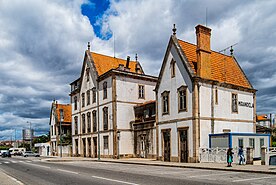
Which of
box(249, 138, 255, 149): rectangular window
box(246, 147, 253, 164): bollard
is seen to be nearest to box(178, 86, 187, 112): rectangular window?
box(249, 138, 255, 149): rectangular window

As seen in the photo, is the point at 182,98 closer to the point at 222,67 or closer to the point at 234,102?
the point at 234,102

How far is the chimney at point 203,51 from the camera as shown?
2855 centimetres

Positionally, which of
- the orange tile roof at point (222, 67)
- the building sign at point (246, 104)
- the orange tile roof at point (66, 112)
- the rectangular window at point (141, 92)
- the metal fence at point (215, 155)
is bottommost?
the metal fence at point (215, 155)

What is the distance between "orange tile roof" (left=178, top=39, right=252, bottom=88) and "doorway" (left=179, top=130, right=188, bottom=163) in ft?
19.5

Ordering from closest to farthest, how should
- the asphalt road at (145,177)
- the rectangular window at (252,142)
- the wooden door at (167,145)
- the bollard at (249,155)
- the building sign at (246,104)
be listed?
the asphalt road at (145,177) → the bollard at (249,155) → the rectangular window at (252,142) → the wooden door at (167,145) → the building sign at (246,104)

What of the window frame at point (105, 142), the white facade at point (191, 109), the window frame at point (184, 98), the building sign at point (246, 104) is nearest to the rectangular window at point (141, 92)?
the window frame at point (105, 142)

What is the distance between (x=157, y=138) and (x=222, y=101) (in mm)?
7841

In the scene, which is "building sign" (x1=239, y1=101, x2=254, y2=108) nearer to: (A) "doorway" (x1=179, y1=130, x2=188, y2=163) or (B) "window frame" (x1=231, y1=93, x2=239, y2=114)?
(B) "window frame" (x1=231, y1=93, x2=239, y2=114)

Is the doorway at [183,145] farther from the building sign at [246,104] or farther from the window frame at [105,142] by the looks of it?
the window frame at [105,142]

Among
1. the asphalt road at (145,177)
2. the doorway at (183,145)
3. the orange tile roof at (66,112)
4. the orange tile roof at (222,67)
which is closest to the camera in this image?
the asphalt road at (145,177)

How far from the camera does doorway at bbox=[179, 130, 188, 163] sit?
28.3 metres

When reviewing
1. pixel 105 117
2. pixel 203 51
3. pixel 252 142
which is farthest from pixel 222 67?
pixel 105 117

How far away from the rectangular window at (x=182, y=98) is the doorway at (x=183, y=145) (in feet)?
7.38

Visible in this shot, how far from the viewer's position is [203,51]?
28.9 metres
